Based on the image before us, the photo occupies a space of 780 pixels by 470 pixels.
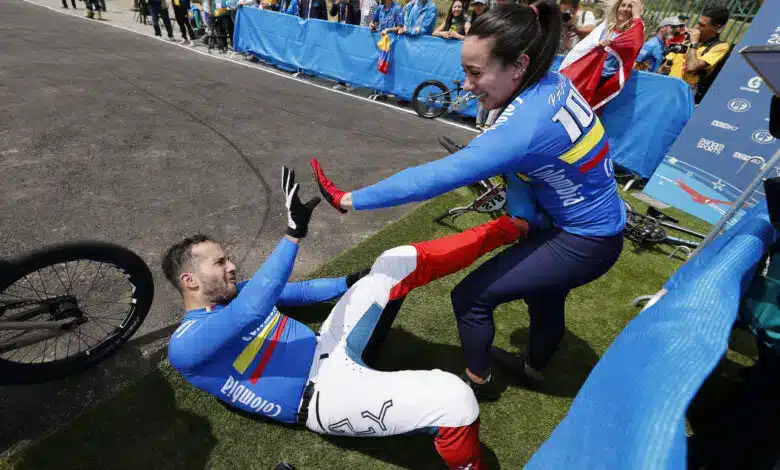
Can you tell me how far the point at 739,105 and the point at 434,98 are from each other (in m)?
4.84

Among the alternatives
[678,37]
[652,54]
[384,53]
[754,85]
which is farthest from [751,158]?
[384,53]

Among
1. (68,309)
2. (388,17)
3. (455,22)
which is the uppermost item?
(455,22)

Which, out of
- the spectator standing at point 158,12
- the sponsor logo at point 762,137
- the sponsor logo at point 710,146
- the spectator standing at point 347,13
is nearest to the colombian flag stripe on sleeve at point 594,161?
the sponsor logo at point 762,137

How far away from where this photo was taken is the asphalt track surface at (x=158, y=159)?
3.02 m

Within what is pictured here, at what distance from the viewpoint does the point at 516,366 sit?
103 inches

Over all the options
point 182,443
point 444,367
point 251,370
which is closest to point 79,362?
point 182,443

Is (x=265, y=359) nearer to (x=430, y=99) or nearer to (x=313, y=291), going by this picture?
(x=313, y=291)

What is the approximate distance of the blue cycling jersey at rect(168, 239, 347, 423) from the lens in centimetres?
165

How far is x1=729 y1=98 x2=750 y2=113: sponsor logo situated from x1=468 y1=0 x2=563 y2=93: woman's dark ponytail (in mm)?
4653

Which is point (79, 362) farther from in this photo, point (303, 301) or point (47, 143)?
point (47, 143)

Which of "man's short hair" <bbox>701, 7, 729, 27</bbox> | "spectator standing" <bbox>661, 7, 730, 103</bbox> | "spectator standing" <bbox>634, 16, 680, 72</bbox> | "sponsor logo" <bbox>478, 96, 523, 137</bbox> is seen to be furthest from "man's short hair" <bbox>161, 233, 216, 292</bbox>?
"spectator standing" <bbox>634, 16, 680, 72</bbox>

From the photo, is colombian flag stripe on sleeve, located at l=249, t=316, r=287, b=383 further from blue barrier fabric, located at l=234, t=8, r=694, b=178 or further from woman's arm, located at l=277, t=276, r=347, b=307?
blue barrier fabric, located at l=234, t=8, r=694, b=178

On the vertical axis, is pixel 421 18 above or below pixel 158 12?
above

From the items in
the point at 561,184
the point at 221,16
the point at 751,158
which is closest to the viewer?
the point at 561,184
